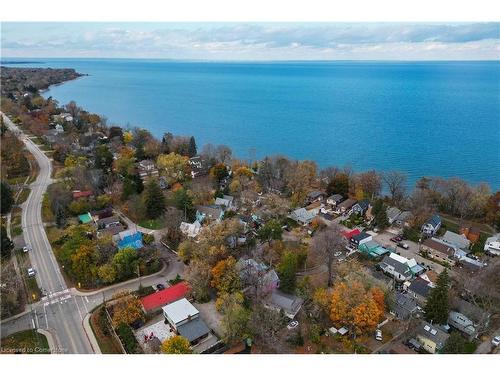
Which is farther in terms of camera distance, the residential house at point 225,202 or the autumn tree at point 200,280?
the residential house at point 225,202

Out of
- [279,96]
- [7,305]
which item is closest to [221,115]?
[279,96]

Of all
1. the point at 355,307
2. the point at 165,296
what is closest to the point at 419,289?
the point at 355,307

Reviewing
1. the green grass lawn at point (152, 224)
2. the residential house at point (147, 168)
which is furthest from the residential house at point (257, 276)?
the residential house at point (147, 168)

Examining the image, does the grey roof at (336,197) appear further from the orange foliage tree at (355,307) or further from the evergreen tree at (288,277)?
the orange foliage tree at (355,307)

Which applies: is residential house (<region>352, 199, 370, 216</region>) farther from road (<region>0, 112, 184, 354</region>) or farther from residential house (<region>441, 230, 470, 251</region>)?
road (<region>0, 112, 184, 354</region>)

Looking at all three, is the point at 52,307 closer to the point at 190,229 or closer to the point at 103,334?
the point at 103,334

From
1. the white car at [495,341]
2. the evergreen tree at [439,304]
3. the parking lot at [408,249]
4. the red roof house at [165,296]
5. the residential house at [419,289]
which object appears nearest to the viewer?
the white car at [495,341]
